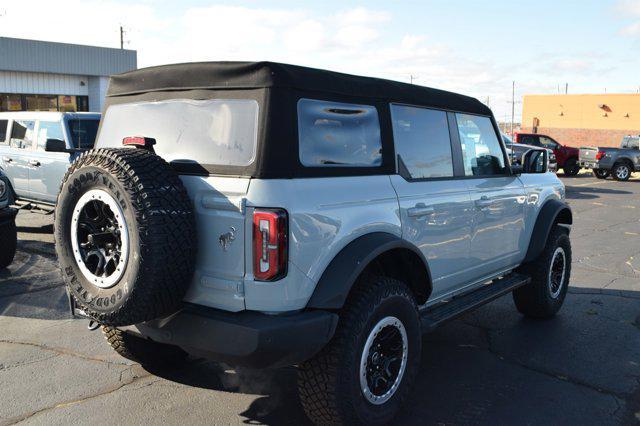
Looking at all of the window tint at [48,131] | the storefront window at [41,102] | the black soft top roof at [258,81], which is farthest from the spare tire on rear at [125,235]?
the storefront window at [41,102]

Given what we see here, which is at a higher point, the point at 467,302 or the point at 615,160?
the point at 615,160

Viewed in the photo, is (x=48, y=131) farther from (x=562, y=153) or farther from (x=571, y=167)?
(x=571, y=167)

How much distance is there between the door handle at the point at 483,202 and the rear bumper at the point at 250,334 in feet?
6.09

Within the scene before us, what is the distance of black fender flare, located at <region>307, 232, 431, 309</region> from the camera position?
118 inches

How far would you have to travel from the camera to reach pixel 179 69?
340 centimetres

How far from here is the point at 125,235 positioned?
281 cm

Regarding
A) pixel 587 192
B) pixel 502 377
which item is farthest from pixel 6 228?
pixel 587 192

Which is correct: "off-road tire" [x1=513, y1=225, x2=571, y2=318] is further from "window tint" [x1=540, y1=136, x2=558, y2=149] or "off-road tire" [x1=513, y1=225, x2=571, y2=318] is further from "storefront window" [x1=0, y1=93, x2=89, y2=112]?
"storefront window" [x1=0, y1=93, x2=89, y2=112]

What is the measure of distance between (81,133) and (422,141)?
6814mm

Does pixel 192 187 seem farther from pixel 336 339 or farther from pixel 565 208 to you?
pixel 565 208

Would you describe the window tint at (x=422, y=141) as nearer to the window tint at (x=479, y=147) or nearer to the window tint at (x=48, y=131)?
the window tint at (x=479, y=147)

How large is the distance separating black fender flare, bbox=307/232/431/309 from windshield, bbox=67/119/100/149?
23.1 feet

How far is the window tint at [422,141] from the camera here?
3830mm

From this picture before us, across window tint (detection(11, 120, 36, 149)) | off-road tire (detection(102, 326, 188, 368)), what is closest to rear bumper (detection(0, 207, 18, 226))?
window tint (detection(11, 120, 36, 149))
